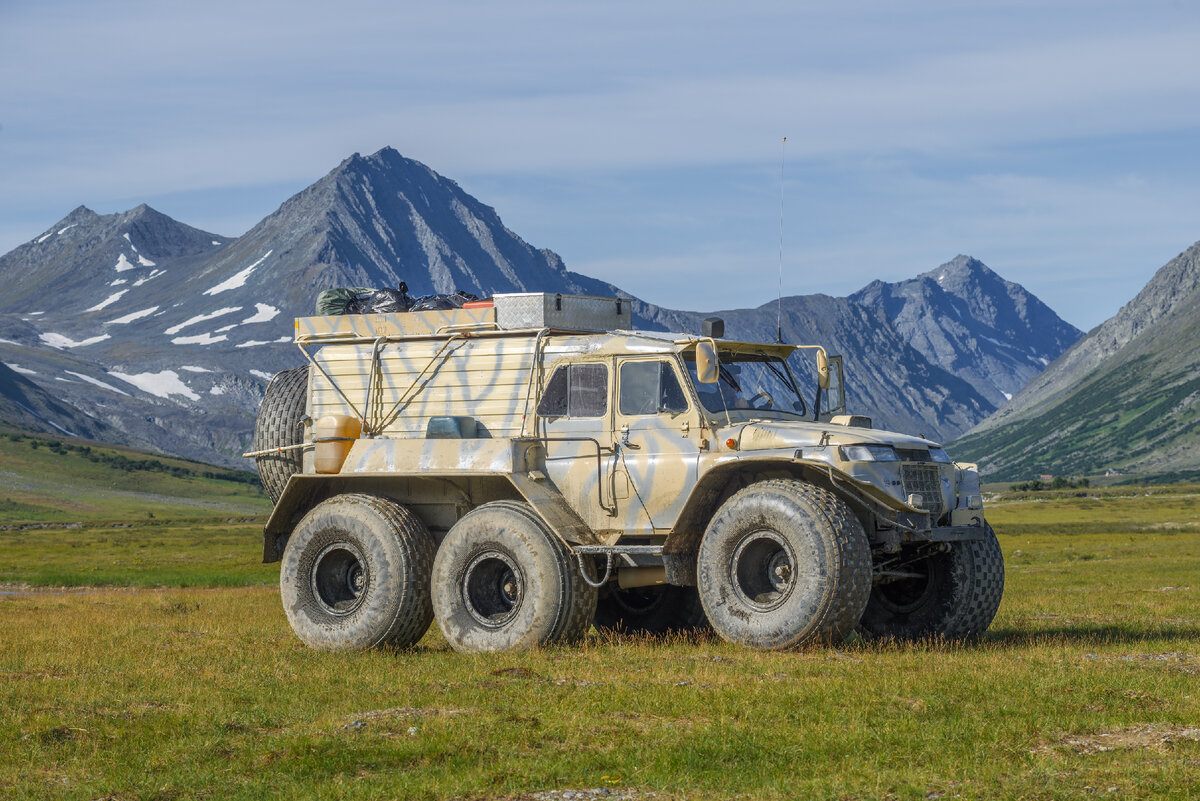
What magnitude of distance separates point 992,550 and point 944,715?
6.43m

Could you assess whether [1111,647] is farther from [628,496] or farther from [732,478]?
[628,496]

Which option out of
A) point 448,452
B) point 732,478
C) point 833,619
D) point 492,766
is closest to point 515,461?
point 448,452

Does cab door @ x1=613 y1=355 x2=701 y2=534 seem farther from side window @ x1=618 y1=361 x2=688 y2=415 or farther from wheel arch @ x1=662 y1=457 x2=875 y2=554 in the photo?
wheel arch @ x1=662 y1=457 x2=875 y2=554

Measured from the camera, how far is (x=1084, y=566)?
45.8 m

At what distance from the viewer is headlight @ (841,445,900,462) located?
16203 millimetres

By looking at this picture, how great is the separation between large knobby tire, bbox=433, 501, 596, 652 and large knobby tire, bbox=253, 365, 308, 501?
3.82 meters

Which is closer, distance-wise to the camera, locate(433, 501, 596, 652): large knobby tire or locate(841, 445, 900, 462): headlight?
locate(841, 445, 900, 462): headlight

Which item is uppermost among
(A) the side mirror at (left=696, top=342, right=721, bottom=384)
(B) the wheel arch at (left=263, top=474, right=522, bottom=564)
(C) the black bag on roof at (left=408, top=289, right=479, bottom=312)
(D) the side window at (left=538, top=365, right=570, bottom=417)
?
(C) the black bag on roof at (left=408, top=289, right=479, bottom=312)

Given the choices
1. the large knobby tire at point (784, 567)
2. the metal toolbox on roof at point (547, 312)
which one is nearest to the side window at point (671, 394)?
the large knobby tire at point (784, 567)

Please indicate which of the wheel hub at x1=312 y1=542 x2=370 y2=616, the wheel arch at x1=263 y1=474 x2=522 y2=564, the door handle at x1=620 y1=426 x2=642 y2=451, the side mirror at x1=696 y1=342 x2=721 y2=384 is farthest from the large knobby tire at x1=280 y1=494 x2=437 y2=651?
the side mirror at x1=696 y1=342 x2=721 y2=384

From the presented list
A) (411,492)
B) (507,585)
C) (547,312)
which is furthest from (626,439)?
(411,492)

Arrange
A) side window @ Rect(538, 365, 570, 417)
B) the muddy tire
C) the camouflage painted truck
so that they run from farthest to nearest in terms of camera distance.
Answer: the muddy tire
side window @ Rect(538, 365, 570, 417)
the camouflage painted truck

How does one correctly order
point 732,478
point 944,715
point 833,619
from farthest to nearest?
point 732,478 → point 833,619 → point 944,715

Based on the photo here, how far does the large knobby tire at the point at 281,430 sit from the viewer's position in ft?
67.8
